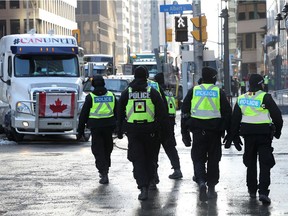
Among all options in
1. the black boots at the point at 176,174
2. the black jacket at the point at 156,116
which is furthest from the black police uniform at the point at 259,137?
the black boots at the point at 176,174

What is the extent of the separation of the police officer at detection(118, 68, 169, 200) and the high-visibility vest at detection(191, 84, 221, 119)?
1.43 feet

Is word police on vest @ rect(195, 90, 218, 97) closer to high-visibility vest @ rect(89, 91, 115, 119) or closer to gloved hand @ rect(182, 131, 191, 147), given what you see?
gloved hand @ rect(182, 131, 191, 147)

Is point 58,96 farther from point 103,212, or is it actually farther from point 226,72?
point 103,212

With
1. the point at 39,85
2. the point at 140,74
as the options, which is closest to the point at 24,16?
the point at 39,85

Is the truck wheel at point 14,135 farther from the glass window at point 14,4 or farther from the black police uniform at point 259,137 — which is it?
the glass window at point 14,4

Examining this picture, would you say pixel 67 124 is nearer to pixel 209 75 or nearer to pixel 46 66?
pixel 46 66

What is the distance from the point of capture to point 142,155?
484 inches

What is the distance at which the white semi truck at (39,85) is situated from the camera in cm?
2331

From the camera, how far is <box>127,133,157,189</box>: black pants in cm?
1215

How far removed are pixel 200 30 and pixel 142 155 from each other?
16.3 m

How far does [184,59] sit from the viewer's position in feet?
104

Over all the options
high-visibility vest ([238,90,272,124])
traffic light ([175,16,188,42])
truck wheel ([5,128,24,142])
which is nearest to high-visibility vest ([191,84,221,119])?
high-visibility vest ([238,90,272,124])

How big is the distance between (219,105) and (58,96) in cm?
1137

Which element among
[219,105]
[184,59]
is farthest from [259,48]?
[219,105]
